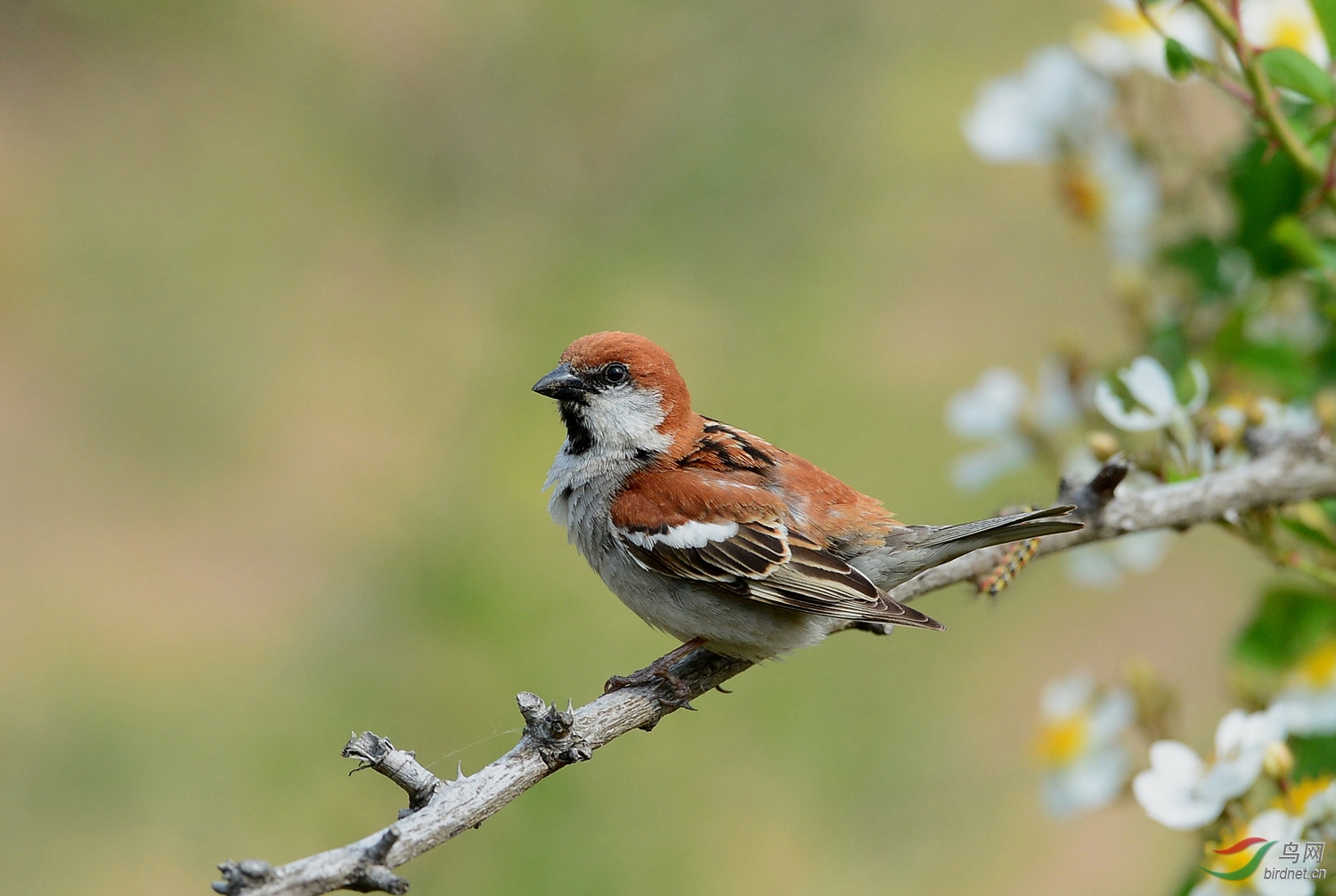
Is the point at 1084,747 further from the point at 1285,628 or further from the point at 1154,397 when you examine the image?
the point at 1154,397

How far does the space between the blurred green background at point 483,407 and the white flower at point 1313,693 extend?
119cm

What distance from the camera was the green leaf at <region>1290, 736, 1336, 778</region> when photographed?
1.90m

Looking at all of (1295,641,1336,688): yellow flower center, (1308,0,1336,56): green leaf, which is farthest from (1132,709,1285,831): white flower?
(1308,0,1336,56): green leaf

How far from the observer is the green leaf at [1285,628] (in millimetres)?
1987

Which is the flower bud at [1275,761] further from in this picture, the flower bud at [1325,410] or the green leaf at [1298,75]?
the green leaf at [1298,75]

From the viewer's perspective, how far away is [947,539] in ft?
7.35

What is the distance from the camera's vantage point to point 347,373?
19.8 feet

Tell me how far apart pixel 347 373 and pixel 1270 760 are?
516cm

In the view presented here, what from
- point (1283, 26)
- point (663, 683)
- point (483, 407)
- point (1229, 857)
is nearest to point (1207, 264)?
point (1283, 26)

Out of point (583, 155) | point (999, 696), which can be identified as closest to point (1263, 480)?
point (999, 696)

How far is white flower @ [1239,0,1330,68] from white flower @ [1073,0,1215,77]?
0.09 metres

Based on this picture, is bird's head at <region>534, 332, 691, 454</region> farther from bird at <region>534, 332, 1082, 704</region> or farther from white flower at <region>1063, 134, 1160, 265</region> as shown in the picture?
white flower at <region>1063, 134, 1160, 265</region>

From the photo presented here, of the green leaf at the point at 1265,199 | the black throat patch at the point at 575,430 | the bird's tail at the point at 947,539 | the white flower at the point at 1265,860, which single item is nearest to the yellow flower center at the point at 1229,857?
the white flower at the point at 1265,860

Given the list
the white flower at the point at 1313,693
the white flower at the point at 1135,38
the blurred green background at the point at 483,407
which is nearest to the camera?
the white flower at the point at 1313,693
